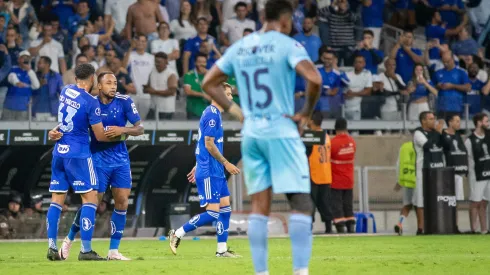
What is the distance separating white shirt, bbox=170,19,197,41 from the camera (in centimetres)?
2494

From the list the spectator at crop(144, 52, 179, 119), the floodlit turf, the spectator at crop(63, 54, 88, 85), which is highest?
the spectator at crop(63, 54, 88, 85)

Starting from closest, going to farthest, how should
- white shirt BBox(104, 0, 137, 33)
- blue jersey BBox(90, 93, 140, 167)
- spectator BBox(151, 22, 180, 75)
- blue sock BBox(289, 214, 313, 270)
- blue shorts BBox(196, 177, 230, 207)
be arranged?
blue sock BBox(289, 214, 313, 270) → blue jersey BBox(90, 93, 140, 167) → blue shorts BBox(196, 177, 230, 207) → spectator BBox(151, 22, 180, 75) → white shirt BBox(104, 0, 137, 33)

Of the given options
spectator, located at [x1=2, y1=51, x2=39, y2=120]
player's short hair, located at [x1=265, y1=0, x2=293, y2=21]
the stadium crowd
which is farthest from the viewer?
the stadium crowd

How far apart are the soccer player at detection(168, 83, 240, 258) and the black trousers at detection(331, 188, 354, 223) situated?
311 inches

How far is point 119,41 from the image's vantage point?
24188 mm

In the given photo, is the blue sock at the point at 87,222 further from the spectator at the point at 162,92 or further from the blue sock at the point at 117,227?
the spectator at the point at 162,92

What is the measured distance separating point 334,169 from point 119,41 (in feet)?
18.0

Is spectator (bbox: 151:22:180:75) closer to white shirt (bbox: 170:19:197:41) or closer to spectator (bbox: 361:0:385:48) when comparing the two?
white shirt (bbox: 170:19:197:41)

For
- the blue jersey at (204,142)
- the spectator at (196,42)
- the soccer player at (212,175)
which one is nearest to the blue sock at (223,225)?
the soccer player at (212,175)

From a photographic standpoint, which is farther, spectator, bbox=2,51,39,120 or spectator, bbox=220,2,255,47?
spectator, bbox=220,2,255,47

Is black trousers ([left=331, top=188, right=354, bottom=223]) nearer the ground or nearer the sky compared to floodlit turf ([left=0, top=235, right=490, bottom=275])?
nearer the sky

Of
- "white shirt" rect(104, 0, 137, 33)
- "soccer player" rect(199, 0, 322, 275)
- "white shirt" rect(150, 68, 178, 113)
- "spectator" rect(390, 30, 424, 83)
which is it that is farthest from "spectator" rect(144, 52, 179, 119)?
"soccer player" rect(199, 0, 322, 275)

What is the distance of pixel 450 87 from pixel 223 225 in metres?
11.7

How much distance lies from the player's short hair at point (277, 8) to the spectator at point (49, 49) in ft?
47.2
